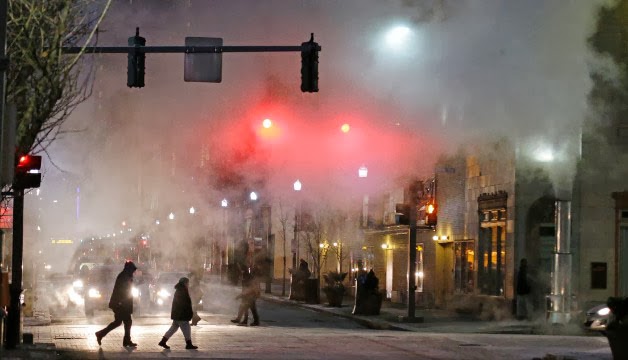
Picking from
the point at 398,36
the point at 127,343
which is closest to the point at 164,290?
the point at 398,36

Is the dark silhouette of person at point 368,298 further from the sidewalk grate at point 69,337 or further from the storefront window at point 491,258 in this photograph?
the sidewalk grate at point 69,337

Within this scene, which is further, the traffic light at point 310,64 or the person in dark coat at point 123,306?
the person in dark coat at point 123,306

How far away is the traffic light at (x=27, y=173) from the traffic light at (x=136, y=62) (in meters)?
1.53

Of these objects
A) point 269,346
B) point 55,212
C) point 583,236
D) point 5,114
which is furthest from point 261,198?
point 55,212

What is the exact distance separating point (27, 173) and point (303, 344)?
4.89 m

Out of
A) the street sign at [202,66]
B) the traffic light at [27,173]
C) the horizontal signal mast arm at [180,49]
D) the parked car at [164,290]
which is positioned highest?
the horizontal signal mast arm at [180,49]

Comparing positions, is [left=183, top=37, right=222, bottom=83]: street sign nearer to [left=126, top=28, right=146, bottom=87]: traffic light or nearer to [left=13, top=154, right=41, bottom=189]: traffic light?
[left=126, top=28, right=146, bottom=87]: traffic light

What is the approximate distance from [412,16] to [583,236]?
5.78 metres

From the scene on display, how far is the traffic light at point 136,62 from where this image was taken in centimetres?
1321

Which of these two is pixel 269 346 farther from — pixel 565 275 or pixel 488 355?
pixel 565 275

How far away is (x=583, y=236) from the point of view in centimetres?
2173

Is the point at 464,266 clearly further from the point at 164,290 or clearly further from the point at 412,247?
the point at 164,290

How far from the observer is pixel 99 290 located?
24.2 m

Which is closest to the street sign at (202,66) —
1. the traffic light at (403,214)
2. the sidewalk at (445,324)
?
the sidewalk at (445,324)
